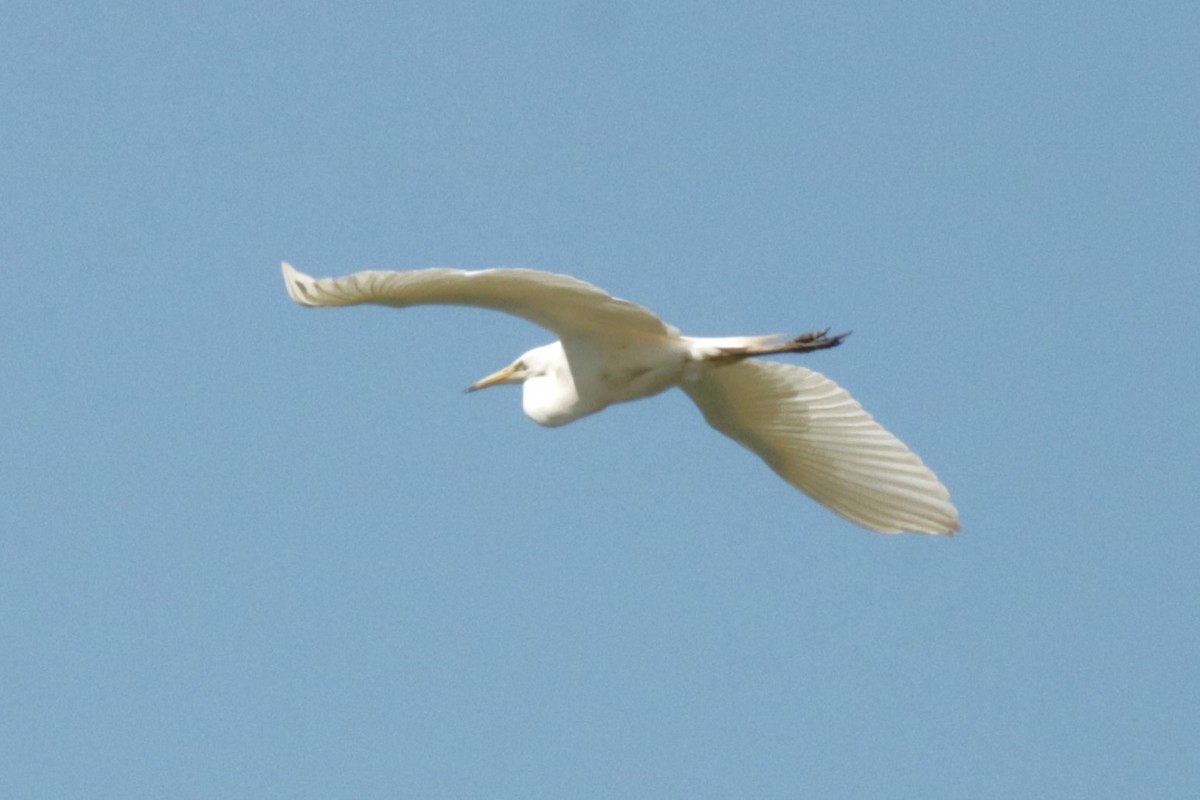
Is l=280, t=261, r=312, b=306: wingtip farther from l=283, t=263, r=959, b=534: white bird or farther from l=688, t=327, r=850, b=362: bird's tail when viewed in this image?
l=688, t=327, r=850, b=362: bird's tail

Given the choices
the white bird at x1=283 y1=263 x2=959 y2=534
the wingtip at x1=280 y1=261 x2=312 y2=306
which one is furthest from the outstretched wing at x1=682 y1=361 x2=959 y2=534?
the wingtip at x1=280 y1=261 x2=312 y2=306

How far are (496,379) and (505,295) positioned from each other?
6.29 ft

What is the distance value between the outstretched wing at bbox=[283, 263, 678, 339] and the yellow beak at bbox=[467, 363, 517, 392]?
1.00m

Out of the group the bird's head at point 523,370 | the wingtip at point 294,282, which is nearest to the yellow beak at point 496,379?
the bird's head at point 523,370

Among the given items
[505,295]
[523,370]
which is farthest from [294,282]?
[523,370]

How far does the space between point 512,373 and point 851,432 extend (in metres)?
1.77

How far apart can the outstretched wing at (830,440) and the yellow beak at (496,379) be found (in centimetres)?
92

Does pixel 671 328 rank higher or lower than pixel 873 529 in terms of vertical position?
higher

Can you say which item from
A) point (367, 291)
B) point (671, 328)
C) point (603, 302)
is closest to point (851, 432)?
point (671, 328)

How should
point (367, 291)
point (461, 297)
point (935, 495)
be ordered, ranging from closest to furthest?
point (367, 291) < point (461, 297) < point (935, 495)

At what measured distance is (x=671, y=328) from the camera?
980 centimetres

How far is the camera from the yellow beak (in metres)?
10.9

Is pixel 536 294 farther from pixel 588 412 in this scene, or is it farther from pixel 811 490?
pixel 811 490

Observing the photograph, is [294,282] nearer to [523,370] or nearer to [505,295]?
[505,295]
